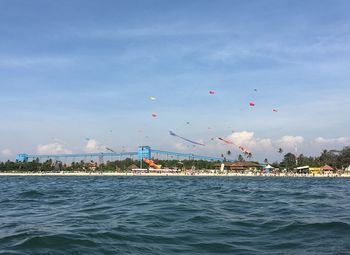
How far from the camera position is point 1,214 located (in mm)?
15203

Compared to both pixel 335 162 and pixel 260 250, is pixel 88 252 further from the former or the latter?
pixel 335 162

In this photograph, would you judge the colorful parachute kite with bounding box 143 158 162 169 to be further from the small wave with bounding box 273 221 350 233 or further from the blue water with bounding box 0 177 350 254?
the small wave with bounding box 273 221 350 233

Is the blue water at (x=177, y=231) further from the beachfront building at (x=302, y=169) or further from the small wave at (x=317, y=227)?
the beachfront building at (x=302, y=169)

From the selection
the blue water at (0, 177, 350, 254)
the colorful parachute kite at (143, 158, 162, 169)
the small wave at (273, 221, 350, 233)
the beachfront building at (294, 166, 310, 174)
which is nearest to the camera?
the blue water at (0, 177, 350, 254)

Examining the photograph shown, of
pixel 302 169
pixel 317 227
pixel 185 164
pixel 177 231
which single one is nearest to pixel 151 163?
pixel 185 164

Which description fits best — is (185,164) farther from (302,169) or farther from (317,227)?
(317,227)

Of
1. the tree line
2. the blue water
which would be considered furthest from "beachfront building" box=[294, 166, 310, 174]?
the blue water

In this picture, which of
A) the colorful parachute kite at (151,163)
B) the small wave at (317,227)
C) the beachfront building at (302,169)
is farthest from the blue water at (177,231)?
the colorful parachute kite at (151,163)

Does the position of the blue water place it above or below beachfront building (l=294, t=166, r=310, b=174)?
below

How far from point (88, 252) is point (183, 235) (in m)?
2.65

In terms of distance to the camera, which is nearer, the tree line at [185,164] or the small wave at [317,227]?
the small wave at [317,227]

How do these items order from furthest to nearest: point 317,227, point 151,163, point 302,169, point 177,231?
point 151,163 < point 302,169 < point 317,227 < point 177,231

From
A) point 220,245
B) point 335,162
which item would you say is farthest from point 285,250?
point 335,162

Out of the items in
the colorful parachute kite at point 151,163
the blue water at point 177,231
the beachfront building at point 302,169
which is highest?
the colorful parachute kite at point 151,163
